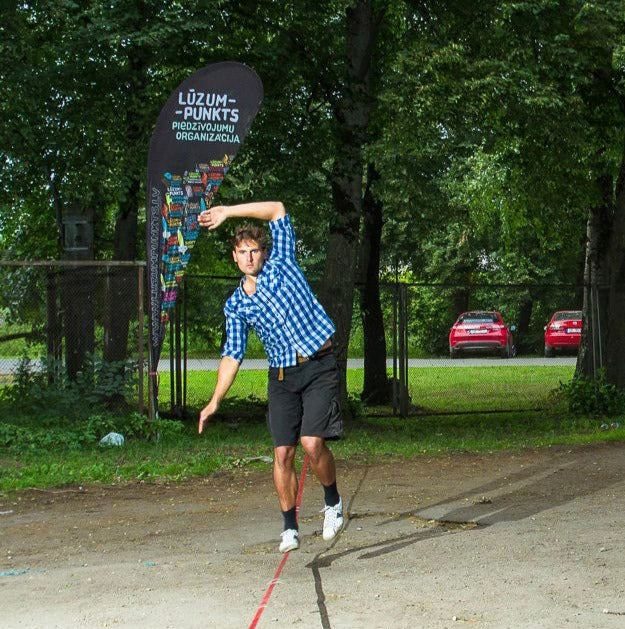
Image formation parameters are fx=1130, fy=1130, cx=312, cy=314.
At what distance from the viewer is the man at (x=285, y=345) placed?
268 inches

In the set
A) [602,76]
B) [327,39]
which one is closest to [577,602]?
[327,39]

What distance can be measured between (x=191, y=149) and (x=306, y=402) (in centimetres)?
574

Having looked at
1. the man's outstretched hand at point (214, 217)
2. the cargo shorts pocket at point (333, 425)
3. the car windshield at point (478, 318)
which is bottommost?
the cargo shorts pocket at point (333, 425)

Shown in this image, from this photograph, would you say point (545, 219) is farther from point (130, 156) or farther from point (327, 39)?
point (130, 156)

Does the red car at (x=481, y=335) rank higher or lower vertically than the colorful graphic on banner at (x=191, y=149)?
lower

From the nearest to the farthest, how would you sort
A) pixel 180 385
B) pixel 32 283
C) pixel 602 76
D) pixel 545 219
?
pixel 32 283 < pixel 180 385 < pixel 602 76 < pixel 545 219

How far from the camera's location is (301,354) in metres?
6.98

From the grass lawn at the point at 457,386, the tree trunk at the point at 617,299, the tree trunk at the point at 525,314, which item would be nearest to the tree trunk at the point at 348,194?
the grass lawn at the point at 457,386

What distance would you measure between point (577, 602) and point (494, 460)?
665 cm

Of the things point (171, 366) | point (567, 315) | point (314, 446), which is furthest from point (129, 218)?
point (567, 315)

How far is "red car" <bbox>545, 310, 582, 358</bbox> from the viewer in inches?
1126

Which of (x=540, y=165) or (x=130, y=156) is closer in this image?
(x=130, y=156)

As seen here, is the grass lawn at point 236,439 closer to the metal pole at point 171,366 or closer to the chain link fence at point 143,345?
the chain link fence at point 143,345

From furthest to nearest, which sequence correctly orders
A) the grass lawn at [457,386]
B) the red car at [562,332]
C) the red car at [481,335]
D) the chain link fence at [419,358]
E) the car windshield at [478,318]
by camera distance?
the red car at [562,332] → the car windshield at [478,318] → the red car at [481,335] → the grass lawn at [457,386] → the chain link fence at [419,358]
